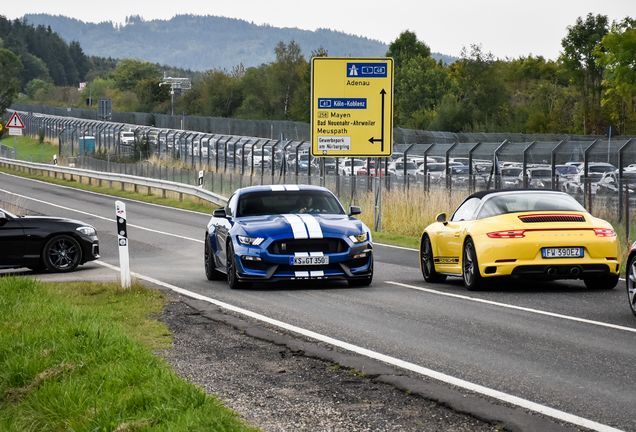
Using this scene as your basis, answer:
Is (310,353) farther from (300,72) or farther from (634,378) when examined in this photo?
(300,72)

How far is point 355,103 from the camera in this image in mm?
24484

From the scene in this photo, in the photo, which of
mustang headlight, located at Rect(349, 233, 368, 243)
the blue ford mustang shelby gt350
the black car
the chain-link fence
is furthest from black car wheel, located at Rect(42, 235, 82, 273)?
the chain-link fence

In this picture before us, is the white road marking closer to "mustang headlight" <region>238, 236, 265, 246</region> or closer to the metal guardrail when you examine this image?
"mustang headlight" <region>238, 236, 265, 246</region>

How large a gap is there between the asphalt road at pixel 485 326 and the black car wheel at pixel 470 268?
13cm

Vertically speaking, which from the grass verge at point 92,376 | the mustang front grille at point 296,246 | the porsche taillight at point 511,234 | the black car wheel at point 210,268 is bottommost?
the black car wheel at point 210,268

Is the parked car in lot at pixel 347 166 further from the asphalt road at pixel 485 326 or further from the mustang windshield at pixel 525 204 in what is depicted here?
the mustang windshield at pixel 525 204

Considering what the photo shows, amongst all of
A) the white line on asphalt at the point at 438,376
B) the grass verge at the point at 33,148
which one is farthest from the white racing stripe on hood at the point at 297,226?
the grass verge at the point at 33,148

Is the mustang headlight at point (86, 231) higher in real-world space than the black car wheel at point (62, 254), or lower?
higher

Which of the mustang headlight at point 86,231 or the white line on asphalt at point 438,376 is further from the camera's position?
the mustang headlight at point 86,231

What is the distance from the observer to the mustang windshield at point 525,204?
12.0 m

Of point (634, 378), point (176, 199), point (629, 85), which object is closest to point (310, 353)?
point (634, 378)

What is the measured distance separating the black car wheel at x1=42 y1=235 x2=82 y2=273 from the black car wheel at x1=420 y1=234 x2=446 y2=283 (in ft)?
19.2

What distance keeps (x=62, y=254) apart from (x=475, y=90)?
242ft

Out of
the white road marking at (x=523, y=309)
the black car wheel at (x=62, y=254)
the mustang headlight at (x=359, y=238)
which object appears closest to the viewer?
the white road marking at (x=523, y=309)
